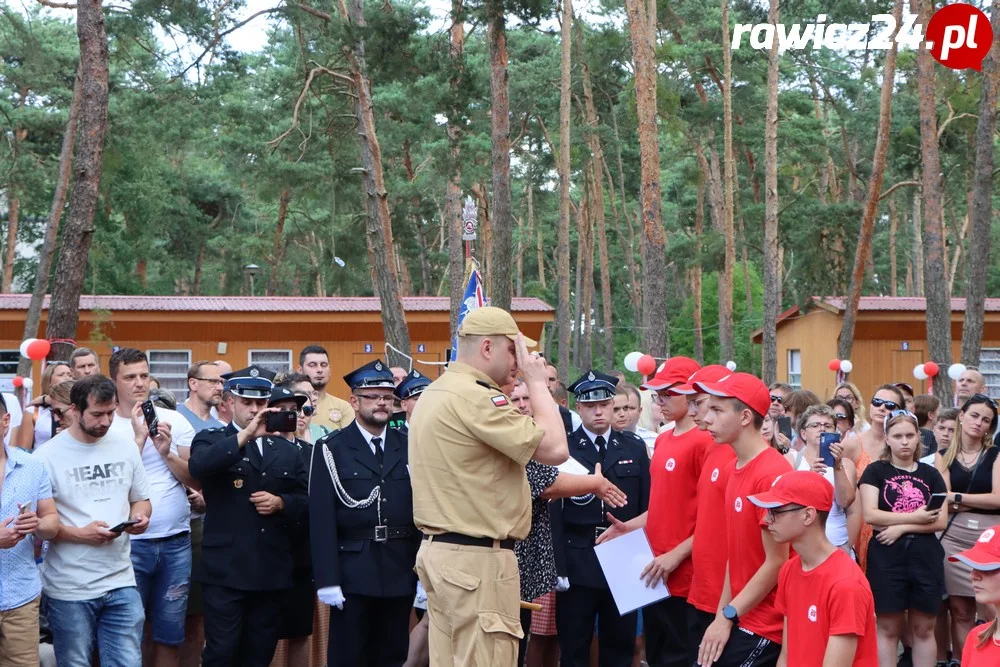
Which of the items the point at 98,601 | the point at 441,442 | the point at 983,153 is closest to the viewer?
the point at 441,442

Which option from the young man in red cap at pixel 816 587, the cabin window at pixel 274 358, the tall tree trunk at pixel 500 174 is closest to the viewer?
the young man in red cap at pixel 816 587

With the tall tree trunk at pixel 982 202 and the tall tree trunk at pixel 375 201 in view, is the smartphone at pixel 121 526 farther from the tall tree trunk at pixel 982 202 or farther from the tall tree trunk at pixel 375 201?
the tall tree trunk at pixel 982 202

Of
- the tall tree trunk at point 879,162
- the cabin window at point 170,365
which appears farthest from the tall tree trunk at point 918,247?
the cabin window at point 170,365

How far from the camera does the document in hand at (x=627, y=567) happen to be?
5.66 m

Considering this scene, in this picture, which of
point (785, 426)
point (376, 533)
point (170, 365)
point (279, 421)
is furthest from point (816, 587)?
point (170, 365)

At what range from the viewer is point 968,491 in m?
6.95

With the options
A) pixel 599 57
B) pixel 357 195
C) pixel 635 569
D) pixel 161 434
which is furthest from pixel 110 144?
pixel 635 569

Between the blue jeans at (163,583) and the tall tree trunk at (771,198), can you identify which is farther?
the tall tree trunk at (771,198)

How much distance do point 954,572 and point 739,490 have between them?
3.34 metres

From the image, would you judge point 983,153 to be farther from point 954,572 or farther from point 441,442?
point 441,442

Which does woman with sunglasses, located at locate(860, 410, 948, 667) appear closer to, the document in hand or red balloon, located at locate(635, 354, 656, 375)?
the document in hand

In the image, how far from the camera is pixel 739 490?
177 inches

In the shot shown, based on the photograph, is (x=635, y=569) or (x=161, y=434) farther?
(x=161, y=434)

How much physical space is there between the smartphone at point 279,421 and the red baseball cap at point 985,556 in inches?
135
